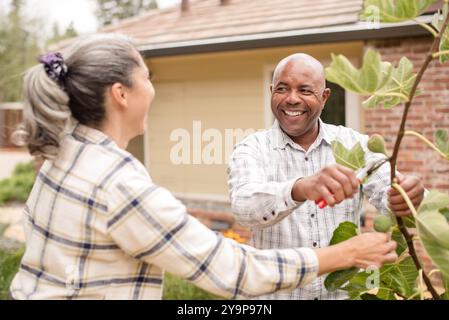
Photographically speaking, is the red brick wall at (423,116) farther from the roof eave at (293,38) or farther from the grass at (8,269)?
the grass at (8,269)

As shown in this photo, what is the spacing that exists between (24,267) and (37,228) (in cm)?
12

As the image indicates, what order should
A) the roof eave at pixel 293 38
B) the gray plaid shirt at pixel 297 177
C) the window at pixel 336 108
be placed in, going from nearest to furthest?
the gray plaid shirt at pixel 297 177 < the roof eave at pixel 293 38 < the window at pixel 336 108

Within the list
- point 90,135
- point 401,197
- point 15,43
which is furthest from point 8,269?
point 15,43

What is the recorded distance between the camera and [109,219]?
4.23ft

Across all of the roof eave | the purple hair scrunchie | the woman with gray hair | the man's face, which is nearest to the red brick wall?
the roof eave

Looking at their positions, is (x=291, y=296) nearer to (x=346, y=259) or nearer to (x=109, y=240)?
(x=346, y=259)

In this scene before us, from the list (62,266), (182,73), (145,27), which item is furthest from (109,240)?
(145,27)

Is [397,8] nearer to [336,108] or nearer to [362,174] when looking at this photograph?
[362,174]

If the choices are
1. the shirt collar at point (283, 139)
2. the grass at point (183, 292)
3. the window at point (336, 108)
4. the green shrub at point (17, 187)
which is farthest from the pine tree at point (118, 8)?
the shirt collar at point (283, 139)

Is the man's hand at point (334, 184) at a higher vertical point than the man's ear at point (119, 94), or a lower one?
lower

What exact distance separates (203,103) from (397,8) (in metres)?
6.27

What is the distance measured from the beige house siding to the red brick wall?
127cm

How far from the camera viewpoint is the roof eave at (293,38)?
5289 mm

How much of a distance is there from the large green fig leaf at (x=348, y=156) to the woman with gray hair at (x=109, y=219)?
0.16m
